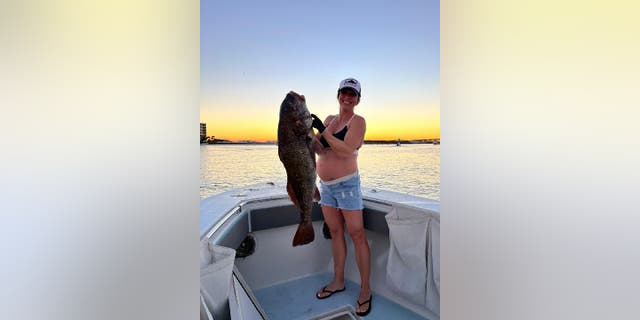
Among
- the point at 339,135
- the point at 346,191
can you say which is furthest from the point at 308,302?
the point at 339,135

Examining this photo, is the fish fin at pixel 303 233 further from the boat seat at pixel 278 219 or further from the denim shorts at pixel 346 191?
the boat seat at pixel 278 219

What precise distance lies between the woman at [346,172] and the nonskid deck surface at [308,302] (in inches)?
4.9

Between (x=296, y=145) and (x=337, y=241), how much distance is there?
2.92 ft

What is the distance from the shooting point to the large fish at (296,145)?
1395 millimetres

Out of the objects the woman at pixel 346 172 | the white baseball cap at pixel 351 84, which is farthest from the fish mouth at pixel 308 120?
the white baseball cap at pixel 351 84

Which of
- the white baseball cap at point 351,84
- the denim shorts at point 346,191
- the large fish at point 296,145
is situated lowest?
the denim shorts at point 346,191

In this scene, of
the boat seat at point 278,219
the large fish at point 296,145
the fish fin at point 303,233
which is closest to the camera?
the large fish at point 296,145

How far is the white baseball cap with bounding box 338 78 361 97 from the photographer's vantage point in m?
1.84

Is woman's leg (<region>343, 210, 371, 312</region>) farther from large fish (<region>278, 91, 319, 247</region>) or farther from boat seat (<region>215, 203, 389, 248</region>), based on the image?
large fish (<region>278, 91, 319, 247</region>)

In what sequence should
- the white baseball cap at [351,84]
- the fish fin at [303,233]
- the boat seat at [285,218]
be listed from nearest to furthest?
1. the fish fin at [303,233]
2. the white baseball cap at [351,84]
3. the boat seat at [285,218]

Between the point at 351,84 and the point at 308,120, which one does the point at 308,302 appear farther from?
the point at 351,84

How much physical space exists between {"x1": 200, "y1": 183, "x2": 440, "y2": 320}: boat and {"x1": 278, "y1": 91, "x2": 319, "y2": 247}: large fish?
18.0 inches
